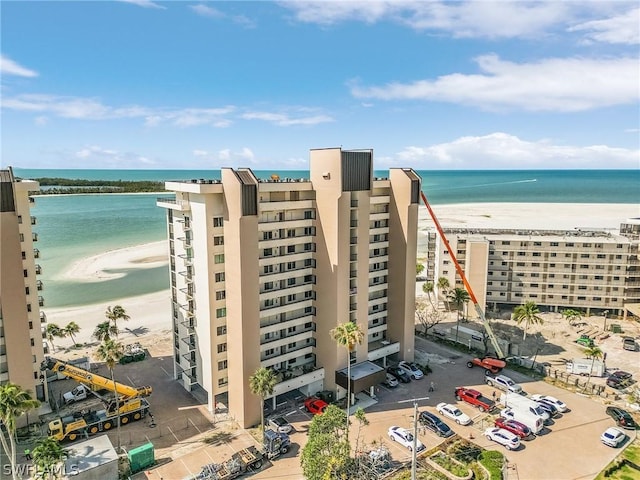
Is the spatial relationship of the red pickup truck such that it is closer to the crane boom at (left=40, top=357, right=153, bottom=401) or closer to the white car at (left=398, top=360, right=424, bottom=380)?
the white car at (left=398, top=360, right=424, bottom=380)

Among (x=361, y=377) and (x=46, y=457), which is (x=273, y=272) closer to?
(x=361, y=377)

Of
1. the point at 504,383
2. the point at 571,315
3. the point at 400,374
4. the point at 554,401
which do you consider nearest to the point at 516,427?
the point at 554,401

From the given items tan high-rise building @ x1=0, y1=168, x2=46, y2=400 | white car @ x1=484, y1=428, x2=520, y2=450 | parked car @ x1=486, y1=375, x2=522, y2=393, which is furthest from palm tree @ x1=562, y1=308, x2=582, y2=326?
tan high-rise building @ x1=0, y1=168, x2=46, y2=400

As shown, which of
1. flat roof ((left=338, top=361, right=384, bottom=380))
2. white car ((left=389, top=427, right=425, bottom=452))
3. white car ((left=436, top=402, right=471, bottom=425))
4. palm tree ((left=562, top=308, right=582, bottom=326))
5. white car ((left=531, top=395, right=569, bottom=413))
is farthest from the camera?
palm tree ((left=562, top=308, right=582, bottom=326))

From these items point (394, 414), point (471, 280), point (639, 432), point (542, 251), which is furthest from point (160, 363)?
point (542, 251)

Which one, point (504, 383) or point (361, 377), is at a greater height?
point (361, 377)
